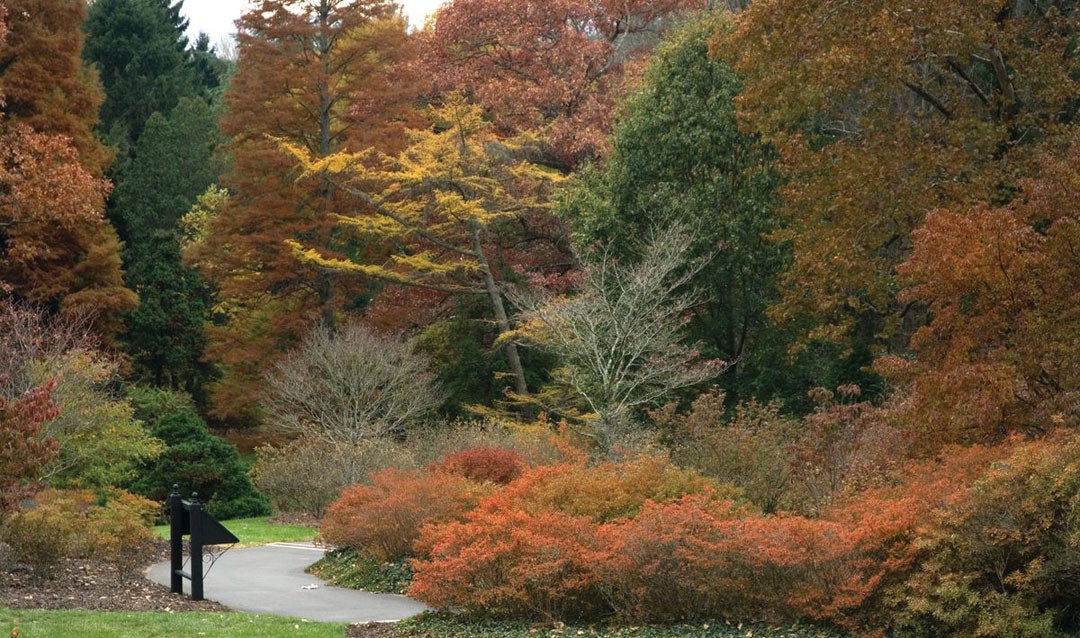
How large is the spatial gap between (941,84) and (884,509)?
13430mm

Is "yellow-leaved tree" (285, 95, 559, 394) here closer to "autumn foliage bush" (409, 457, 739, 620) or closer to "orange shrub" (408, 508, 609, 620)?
"autumn foliage bush" (409, 457, 739, 620)

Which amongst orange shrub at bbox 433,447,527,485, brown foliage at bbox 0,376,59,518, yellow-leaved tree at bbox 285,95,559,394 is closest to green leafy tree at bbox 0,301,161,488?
orange shrub at bbox 433,447,527,485

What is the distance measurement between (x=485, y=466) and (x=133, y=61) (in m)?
35.7

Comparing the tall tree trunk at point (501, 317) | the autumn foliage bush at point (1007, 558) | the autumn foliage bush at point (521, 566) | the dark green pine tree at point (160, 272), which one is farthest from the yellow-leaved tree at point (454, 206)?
the autumn foliage bush at point (1007, 558)

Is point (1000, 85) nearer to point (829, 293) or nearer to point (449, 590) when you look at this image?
point (829, 293)

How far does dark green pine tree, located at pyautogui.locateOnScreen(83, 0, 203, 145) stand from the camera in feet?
156

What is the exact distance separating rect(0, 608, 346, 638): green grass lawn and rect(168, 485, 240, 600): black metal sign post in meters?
1.21

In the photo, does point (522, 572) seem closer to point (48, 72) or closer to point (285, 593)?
point (285, 593)

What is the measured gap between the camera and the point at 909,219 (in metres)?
20.2

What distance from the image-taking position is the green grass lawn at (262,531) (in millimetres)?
21141

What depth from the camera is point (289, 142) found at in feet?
120

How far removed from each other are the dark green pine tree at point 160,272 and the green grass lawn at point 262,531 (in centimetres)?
1393

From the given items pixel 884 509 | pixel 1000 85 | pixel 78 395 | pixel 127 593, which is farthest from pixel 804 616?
pixel 78 395

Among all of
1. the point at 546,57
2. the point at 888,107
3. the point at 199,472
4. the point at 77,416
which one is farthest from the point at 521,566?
the point at 546,57
